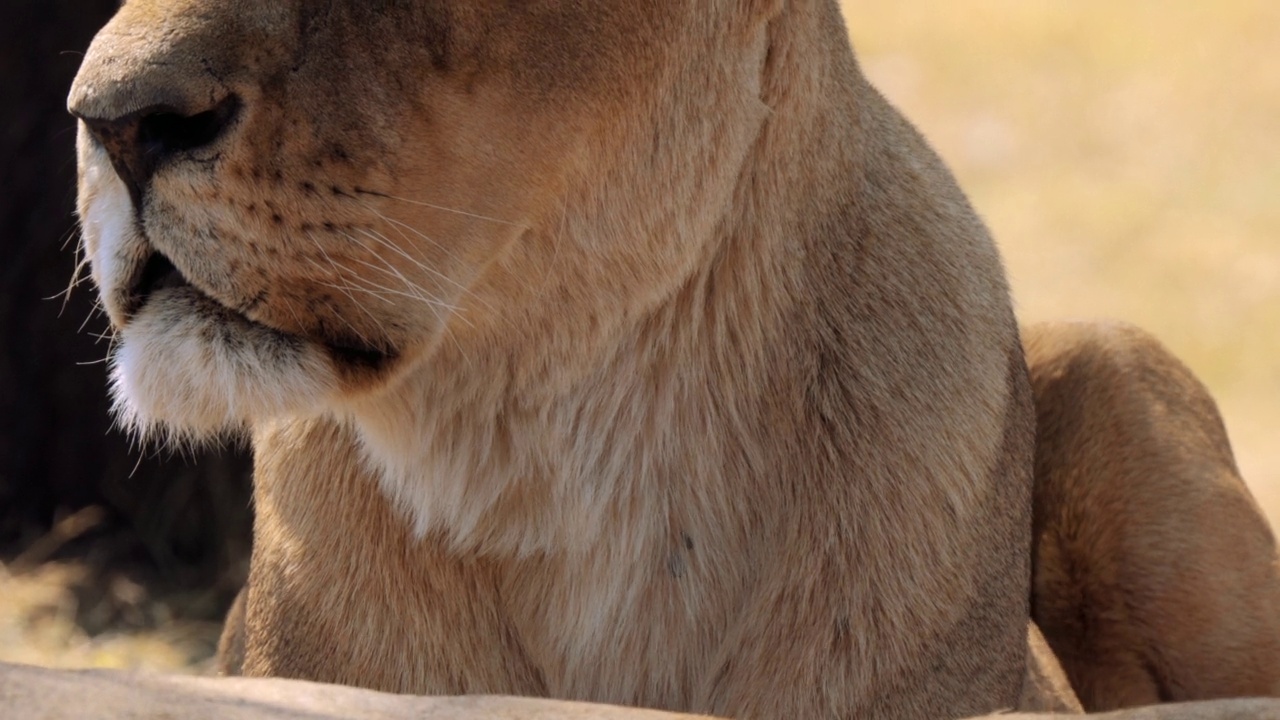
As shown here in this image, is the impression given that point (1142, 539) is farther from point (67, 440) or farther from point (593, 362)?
point (67, 440)

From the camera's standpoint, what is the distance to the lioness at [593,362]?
2078mm

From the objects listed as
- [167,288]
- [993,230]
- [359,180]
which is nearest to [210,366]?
[167,288]

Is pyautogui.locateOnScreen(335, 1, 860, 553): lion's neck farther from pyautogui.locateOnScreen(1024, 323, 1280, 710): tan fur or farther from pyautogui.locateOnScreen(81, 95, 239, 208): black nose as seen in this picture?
pyautogui.locateOnScreen(1024, 323, 1280, 710): tan fur

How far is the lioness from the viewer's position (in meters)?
2.08

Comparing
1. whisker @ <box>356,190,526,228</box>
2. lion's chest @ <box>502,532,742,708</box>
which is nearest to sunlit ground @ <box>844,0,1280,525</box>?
lion's chest @ <box>502,532,742,708</box>

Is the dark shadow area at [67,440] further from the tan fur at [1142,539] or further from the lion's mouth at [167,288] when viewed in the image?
the lion's mouth at [167,288]

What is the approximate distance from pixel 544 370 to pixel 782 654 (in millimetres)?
552

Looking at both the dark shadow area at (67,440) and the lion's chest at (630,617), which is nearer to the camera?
the lion's chest at (630,617)

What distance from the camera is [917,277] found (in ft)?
8.60

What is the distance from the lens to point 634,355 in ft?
7.95

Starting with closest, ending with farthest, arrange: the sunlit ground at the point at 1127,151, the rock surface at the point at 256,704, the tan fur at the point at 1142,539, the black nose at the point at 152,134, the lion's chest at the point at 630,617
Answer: the rock surface at the point at 256,704 < the black nose at the point at 152,134 < the lion's chest at the point at 630,617 < the tan fur at the point at 1142,539 < the sunlit ground at the point at 1127,151

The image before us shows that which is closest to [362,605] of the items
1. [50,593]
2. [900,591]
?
[900,591]

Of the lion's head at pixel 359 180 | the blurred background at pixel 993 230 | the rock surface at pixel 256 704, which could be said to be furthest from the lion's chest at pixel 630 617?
the blurred background at pixel 993 230

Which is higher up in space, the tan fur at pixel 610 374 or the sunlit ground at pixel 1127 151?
the sunlit ground at pixel 1127 151
